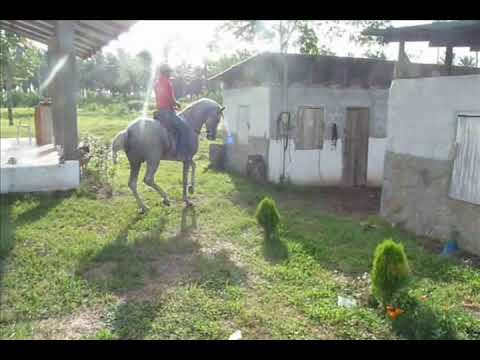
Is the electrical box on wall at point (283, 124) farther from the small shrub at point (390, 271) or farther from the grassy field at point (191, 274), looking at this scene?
the small shrub at point (390, 271)

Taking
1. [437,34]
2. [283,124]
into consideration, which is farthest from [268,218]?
[283,124]

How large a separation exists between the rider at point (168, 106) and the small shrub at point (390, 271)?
4.68m

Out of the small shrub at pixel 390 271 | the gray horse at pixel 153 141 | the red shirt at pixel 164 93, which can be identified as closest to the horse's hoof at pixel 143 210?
the gray horse at pixel 153 141

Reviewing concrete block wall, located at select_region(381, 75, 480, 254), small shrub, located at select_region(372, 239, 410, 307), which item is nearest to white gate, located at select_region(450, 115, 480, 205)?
concrete block wall, located at select_region(381, 75, 480, 254)

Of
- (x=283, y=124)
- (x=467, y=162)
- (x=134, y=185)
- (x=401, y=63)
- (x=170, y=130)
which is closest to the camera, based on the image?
(x=467, y=162)

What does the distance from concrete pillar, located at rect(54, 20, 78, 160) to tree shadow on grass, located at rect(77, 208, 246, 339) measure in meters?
2.92

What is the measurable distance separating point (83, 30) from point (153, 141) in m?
3.87

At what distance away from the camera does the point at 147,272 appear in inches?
198

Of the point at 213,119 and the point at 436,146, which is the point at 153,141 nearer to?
the point at 213,119

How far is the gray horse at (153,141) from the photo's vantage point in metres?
6.96

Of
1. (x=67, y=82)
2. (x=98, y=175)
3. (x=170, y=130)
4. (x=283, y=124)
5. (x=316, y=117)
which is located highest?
(x=67, y=82)

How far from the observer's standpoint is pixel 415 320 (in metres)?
3.80

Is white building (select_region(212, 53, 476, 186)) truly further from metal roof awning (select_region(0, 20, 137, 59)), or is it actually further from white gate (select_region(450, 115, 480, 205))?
white gate (select_region(450, 115, 480, 205))
